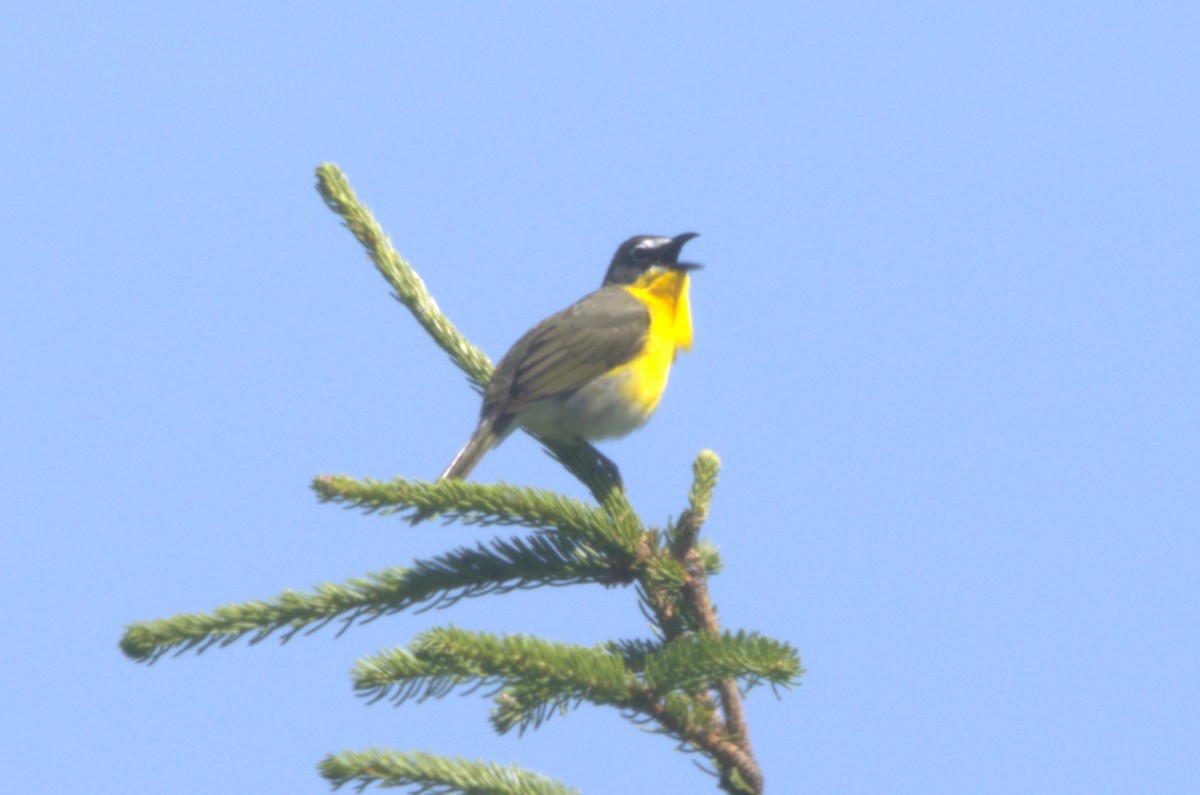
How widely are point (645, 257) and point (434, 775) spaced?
6.81 metres

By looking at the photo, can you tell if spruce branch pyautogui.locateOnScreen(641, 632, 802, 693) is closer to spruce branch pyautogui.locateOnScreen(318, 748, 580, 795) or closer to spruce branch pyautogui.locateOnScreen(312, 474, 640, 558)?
spruce branch pyautogui.locateOnScreen(318, 748, 580, 795)

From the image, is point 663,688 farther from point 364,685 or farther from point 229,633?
point 229,633

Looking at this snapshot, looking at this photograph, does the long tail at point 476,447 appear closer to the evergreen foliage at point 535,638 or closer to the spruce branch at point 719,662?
the evergreen foliage at point 535,638

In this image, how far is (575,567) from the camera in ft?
15.3

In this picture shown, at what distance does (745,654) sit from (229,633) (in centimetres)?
158

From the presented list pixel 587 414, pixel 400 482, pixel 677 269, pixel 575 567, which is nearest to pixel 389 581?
pixel 400 482

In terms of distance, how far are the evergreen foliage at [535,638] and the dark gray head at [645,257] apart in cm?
490

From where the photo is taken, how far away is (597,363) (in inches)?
331

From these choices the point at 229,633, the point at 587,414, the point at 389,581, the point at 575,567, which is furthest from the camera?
the point at 587,414

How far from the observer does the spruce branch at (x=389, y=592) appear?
3.89 metres

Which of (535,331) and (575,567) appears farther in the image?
(535,331)

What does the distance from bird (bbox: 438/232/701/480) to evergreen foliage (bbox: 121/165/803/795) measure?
2590 mm

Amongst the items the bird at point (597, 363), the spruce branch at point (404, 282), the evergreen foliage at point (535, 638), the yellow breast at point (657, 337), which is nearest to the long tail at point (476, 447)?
the bird at point (597, 363)

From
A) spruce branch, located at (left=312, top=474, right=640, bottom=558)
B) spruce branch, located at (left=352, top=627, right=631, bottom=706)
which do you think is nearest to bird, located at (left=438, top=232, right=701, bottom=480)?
spruce branch, located at (left=312, top=474, right=640, bottom=558)
